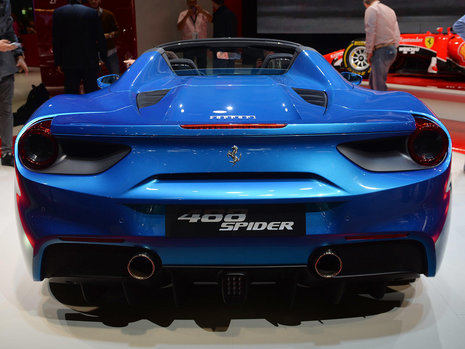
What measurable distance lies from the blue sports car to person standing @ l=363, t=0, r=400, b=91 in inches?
187

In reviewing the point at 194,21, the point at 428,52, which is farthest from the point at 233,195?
the point at 428,52

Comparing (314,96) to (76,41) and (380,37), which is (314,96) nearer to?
(76,41)

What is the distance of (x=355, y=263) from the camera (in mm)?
1578

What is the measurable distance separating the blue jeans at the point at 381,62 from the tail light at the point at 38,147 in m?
5.32

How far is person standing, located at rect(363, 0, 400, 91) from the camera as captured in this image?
19.5ft

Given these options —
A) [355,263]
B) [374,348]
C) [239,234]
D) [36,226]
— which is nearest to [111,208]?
[36,226]

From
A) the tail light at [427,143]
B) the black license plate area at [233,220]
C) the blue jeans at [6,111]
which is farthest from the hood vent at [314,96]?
the blue jeans at [6,111]

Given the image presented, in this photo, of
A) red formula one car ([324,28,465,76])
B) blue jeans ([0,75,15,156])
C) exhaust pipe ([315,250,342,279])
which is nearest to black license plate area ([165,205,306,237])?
exhaust pipe ([315,250,342,279])

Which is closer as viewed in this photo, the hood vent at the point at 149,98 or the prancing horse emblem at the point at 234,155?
the prancing horse emblem at the point at 234,155

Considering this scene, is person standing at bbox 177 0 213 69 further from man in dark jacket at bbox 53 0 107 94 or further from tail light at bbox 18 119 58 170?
tail light at bbox 18 119 58 170

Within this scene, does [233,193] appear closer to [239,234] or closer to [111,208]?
[239,234]

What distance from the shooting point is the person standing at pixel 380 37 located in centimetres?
594

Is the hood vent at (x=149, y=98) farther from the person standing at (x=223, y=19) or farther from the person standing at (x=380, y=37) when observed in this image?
the person standing at (x=223, y=19)

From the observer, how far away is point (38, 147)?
161 centimetres
